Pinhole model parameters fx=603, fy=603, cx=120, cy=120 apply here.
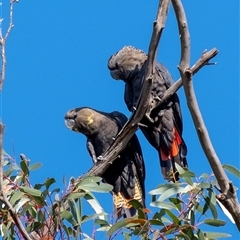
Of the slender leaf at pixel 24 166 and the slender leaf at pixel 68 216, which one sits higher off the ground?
the slender leaf at pixel 24 166

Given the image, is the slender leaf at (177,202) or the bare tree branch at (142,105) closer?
the slender leaf at (177,202)

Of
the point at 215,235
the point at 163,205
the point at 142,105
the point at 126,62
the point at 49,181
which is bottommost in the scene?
the point at 215,235

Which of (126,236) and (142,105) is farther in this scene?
(142,105)

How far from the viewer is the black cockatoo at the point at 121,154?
3.07 metres

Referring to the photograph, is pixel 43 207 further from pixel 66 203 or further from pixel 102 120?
pixel 102 120

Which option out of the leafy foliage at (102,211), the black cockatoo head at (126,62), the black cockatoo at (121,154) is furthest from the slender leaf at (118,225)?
the black cockatoo head at (126,62)

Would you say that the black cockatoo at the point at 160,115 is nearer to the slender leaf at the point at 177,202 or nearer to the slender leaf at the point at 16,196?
the slender leaf at the point at 177,202

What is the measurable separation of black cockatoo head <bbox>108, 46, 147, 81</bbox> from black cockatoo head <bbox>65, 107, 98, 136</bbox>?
25 cm

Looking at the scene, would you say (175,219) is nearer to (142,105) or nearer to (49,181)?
(49,181)

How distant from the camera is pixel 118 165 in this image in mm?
3111

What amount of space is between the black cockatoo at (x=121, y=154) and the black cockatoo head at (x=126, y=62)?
223 mm

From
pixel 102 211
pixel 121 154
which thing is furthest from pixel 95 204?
pixel 121 154

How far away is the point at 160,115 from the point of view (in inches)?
118

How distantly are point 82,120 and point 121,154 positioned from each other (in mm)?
315
